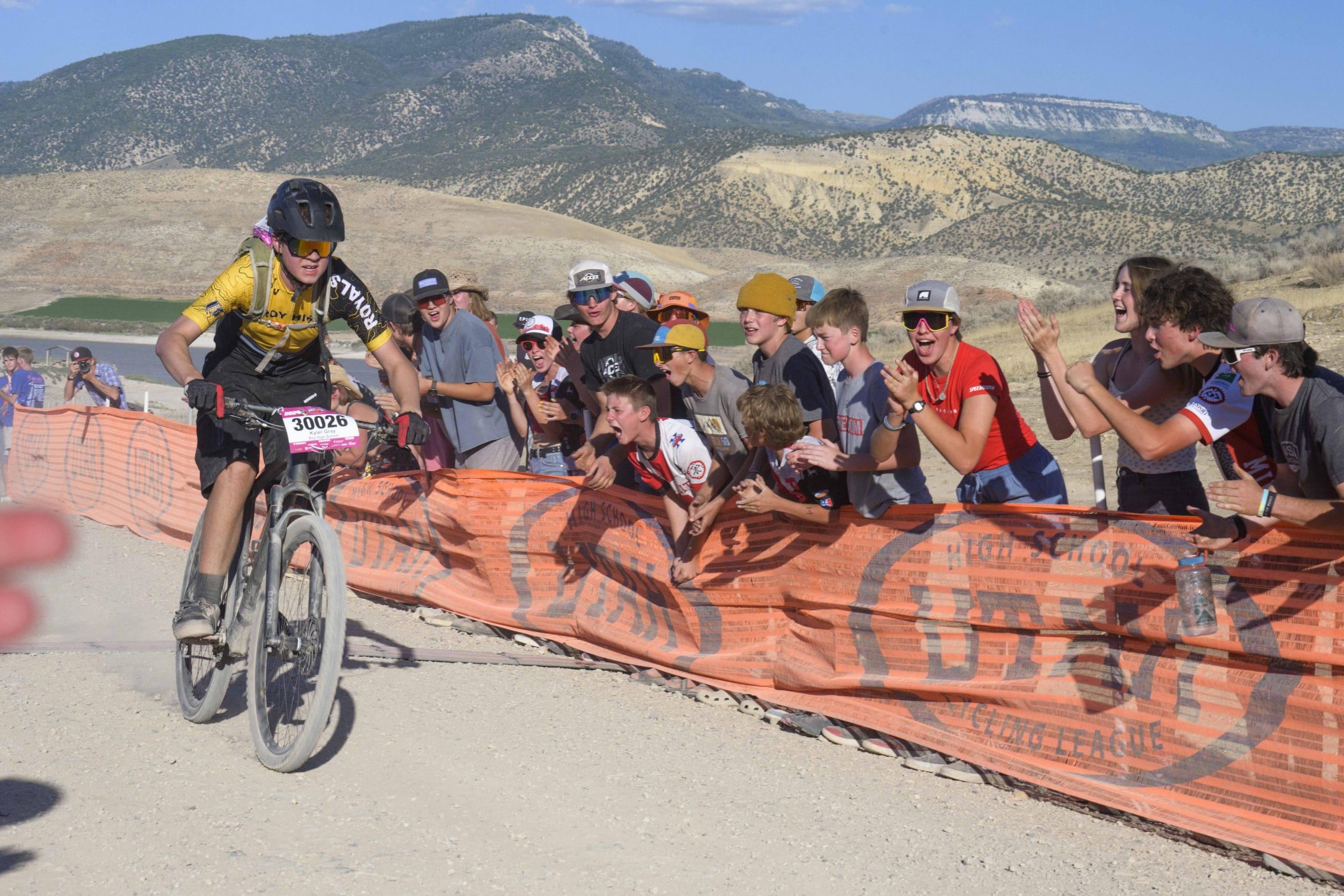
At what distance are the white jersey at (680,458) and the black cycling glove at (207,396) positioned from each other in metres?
2.15

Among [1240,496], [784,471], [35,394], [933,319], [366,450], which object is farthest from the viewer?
[35,394]

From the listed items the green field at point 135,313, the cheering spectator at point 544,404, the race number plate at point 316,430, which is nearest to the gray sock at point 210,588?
the race number plate at point 316,430

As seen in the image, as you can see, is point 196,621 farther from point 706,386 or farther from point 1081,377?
point 1081,377

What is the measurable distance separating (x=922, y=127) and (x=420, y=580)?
167 meters

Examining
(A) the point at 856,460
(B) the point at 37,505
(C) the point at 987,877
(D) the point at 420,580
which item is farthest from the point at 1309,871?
(B) the point at 37,505

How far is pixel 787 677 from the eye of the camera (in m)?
6.15

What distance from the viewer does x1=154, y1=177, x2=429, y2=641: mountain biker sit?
5207 millimetres

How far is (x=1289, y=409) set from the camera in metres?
4.35

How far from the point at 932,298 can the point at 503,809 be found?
2.87m

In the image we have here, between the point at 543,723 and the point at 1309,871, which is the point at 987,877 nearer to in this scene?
the point at 1309,871

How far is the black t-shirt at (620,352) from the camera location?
7.39 meters

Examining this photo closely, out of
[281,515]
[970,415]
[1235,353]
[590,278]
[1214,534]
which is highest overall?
[590,278]

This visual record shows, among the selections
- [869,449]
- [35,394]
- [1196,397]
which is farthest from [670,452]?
[35,394]

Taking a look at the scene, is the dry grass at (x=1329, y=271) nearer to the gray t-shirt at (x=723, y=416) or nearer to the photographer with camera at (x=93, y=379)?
the photographer with camera at (x=93, y=379)
